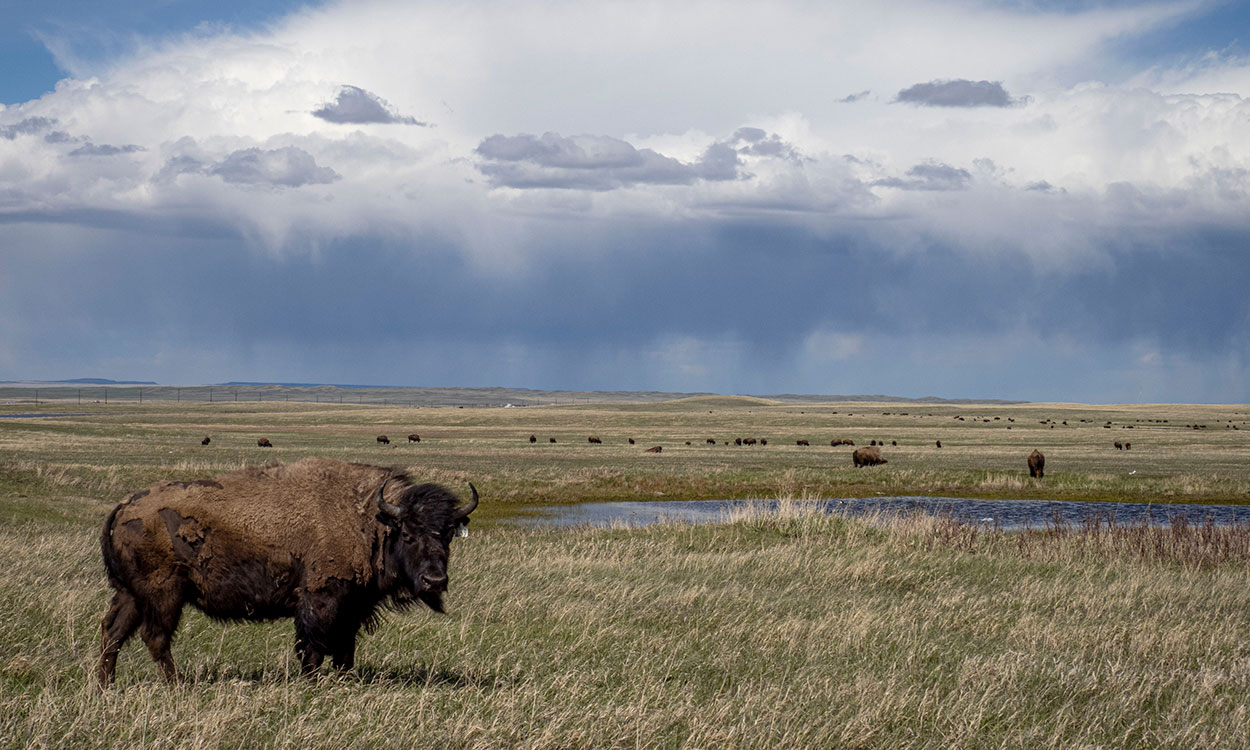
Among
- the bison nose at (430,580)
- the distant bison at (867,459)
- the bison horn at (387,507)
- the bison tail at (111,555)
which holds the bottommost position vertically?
the distant bison at (867,459)

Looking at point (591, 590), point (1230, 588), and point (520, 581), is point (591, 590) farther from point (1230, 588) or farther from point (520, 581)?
point (1230, 588)

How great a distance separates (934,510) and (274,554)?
3114cm

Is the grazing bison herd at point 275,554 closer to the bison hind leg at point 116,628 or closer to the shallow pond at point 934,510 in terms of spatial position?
the bison hind leg at point 116,628

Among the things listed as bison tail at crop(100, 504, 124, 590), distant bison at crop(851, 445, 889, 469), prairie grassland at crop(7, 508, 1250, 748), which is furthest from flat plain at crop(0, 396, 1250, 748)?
distant bison at crop(851, 445, 889, 469)

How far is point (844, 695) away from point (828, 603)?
5.28 metres

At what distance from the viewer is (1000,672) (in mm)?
9805

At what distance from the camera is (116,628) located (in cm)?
821

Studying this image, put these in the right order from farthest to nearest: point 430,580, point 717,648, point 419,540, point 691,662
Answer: point 717,648 → point 691,662 → point 419,540 → point 430,580

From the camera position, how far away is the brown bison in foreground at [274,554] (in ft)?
26.7

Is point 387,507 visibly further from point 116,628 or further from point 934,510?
point 934,510

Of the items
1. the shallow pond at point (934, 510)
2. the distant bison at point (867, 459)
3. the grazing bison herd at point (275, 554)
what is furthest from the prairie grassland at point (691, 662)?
the distant bison at point (867, 459)

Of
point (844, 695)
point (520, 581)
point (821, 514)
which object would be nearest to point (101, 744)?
point (844, 695)

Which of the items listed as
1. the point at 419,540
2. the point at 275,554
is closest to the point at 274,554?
the point at 275,554

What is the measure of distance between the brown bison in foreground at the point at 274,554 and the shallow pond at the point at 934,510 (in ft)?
73.3
